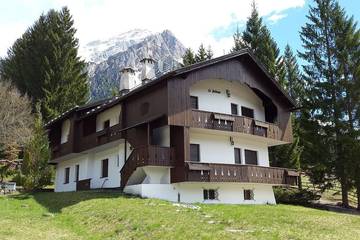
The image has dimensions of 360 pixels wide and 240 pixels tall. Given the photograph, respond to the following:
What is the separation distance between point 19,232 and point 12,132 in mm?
26956

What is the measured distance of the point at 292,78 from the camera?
49.4 meters

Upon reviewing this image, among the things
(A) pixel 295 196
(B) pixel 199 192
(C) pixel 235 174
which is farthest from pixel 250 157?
(B) pixel 199 192

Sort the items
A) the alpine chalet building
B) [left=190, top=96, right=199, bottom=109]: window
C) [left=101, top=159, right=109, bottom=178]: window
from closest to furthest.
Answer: the alpine chalet building, [left=190, top=96, right=199, bottom=109]: window, [left=101, top=159, right=109, bottom=178]: window

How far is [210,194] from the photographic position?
24.7 meters

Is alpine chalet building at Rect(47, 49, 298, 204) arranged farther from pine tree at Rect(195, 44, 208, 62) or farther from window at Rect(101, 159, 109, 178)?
pine tree at Rect(195, 44, 208, 62)

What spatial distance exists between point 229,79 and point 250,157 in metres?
5.71

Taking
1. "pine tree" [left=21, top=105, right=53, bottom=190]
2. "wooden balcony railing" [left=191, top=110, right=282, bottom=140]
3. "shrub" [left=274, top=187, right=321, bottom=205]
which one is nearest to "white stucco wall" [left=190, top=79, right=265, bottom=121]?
"wooden balcony railing" [left=191, top=110, right=282, bottom=140]

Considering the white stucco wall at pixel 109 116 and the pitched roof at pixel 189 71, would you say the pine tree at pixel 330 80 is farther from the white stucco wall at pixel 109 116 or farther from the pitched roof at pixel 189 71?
the white stucco wall at pixel 109 116

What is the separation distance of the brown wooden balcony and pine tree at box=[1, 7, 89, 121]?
25936 millimetres

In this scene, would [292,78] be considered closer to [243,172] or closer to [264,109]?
[264,109]

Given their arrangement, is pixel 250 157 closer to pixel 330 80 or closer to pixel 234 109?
pixel 234 109

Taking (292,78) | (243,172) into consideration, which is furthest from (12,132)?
(292,78)

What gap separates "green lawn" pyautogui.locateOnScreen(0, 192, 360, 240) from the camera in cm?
1314

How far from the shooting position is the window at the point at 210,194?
80.2 ft
